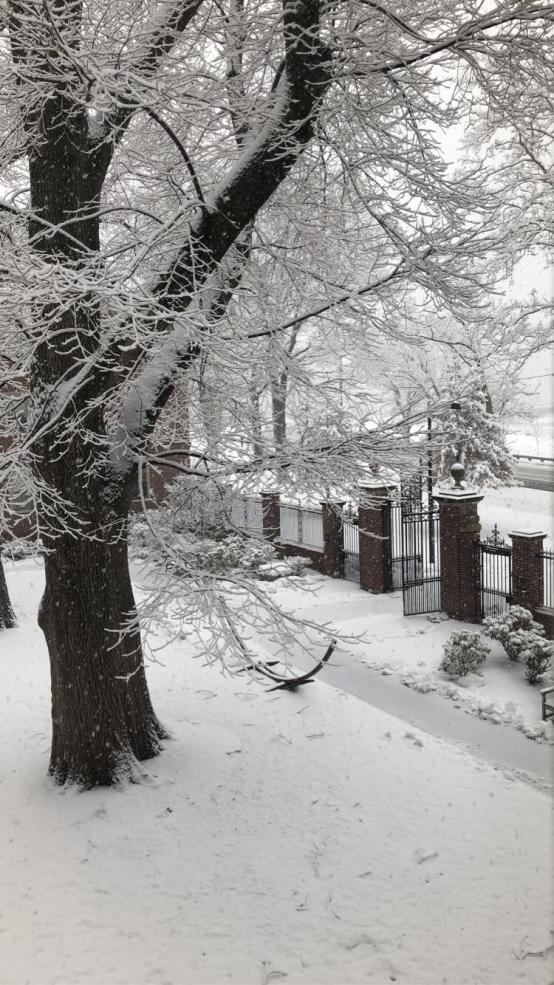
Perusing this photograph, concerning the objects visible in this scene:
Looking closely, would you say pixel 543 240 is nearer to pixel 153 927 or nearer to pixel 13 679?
pixel 13 679

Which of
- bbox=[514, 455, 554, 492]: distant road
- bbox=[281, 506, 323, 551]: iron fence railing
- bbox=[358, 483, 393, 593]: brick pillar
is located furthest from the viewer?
bbox=[514, 455, 554, 492]: distant road

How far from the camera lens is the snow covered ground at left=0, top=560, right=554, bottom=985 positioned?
16.9 ft

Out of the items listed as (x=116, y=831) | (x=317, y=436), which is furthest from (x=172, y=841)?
(x=317, y=436)

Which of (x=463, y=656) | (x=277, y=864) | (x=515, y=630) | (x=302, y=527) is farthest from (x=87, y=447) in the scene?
(x=302, y=527)

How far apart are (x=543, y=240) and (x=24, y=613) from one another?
13.8 meters

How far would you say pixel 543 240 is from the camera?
16062 mm

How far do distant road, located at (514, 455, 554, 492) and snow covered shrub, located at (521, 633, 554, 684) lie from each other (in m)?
17.2

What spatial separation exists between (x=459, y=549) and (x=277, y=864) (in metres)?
8.53

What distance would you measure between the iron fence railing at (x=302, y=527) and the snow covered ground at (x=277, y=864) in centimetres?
989

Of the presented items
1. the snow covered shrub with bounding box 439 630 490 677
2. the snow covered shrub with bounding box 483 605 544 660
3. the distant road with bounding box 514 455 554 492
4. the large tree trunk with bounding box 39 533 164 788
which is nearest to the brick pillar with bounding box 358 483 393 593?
the snow covered shrub with bounding box 483 605 544 660

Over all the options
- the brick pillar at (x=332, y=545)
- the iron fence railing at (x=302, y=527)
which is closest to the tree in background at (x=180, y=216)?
the brick pillar at (x=332, y=545)

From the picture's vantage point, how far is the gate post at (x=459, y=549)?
13.5m

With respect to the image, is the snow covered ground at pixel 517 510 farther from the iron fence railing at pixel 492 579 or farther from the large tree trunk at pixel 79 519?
the large tree trunk at pixel 79 519

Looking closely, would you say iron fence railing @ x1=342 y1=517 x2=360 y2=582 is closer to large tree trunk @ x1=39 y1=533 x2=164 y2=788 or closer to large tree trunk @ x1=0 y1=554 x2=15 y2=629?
large tree trunk @ x1=0 y1=554 x2=15 y2=629
